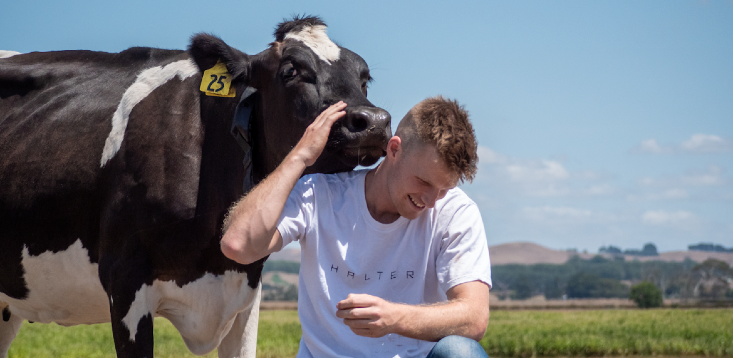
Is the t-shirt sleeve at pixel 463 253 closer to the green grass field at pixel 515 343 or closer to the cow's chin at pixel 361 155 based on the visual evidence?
the cow's chin at pixel 361 155

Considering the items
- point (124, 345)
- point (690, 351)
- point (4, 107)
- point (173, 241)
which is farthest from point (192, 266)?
point (690, 351)

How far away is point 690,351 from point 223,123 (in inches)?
361

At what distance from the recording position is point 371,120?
3643 millimetres

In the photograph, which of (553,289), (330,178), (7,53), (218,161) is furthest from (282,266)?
(330,178)

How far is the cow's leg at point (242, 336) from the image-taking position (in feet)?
18.3

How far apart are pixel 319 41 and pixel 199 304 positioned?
2.05 metres

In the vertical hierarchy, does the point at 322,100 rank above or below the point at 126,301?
above

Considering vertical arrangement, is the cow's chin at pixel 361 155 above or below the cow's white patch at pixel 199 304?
above

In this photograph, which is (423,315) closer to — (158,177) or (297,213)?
(297,213)

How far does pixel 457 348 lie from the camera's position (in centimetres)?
272

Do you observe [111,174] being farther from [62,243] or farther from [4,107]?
[4,107]

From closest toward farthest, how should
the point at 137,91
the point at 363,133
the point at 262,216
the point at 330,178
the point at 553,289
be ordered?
the point at 262,216
the point at 330,178
the point at 363,133
the point at 137,91
the point at 553,289

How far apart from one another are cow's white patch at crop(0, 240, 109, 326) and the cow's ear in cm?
171

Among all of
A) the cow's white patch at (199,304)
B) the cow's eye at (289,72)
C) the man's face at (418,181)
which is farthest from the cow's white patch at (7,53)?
the man's face at (418,181)
